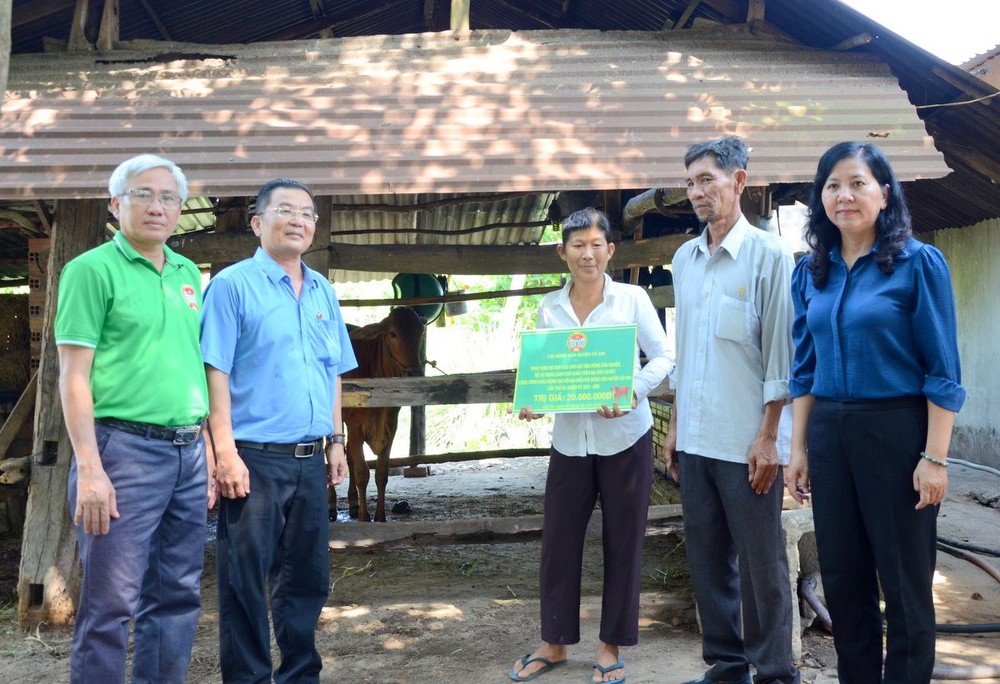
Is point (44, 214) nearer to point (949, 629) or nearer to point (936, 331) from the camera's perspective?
point (936, 331)

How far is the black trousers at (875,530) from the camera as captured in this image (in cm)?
272

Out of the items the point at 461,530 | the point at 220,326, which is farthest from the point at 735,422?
the point at 461,530

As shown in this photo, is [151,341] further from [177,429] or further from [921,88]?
[921,88]

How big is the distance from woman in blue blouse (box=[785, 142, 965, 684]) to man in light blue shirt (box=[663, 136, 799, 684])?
26 cm

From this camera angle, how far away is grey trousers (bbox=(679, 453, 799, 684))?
126 inches

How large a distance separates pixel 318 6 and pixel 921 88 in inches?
169

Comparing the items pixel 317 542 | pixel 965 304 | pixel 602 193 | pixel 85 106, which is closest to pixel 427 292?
pixel 602 193

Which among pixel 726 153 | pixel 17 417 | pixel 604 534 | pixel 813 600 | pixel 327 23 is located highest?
pixel 327 23

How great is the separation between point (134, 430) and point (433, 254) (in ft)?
10.8

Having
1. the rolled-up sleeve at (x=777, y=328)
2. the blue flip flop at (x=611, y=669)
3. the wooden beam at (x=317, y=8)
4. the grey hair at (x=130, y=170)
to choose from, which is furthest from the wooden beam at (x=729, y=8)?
the blue flip flop at (x=611, y=669)

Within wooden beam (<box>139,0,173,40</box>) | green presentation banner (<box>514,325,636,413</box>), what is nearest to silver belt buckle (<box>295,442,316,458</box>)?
green presentation banner (<box>514,325,636,413</box>)

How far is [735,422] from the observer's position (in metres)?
3.25

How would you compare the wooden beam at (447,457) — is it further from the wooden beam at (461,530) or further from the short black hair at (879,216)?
the short black hair at (879,216)

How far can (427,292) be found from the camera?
8656 millimetres
